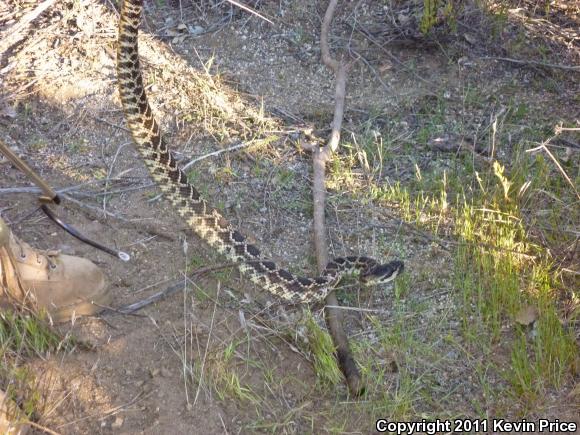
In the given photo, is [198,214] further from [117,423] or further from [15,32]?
[15,32]

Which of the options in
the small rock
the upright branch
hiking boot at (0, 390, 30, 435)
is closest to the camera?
hiking boot at (0, 390, 30, 435)

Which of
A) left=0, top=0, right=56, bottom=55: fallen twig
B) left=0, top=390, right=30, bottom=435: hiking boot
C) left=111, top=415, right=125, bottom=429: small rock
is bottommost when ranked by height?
left=111, top=415, right=125, bottom=429: small rock

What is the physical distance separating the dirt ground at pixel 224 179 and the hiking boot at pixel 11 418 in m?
0.14

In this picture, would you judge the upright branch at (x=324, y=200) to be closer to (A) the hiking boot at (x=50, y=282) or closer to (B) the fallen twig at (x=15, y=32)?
(A) the hiking boot at (x=50, y=282)

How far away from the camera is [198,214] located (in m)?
4.95

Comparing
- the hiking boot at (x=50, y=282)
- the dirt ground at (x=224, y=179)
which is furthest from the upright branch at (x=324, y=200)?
the hiking boot at (x=50, y=282)

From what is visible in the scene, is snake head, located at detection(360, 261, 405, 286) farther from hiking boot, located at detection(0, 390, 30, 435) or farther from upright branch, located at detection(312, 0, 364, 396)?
hiking boot, located at detection(0, 390, 30, 435)

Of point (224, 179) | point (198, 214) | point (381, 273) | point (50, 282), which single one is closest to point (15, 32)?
point (224, 179)

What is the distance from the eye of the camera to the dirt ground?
12.4ft

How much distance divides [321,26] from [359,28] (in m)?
0.34

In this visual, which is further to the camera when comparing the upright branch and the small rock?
the upright branch

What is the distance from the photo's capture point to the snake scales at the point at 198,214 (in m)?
4.55

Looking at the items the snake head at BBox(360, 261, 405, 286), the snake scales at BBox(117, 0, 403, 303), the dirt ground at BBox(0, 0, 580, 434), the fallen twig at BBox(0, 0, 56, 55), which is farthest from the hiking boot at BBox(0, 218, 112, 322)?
the fallen twig at BBox(0, 0, 56, 55)

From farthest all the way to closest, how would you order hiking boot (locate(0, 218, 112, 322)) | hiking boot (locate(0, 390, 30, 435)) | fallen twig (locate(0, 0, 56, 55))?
fallen twig (locate(0, 0, 56, 55)) < hiking boot (locate(0, 218, 112, 322)) < hiking boot (locate(0, 390, 30, 435))
